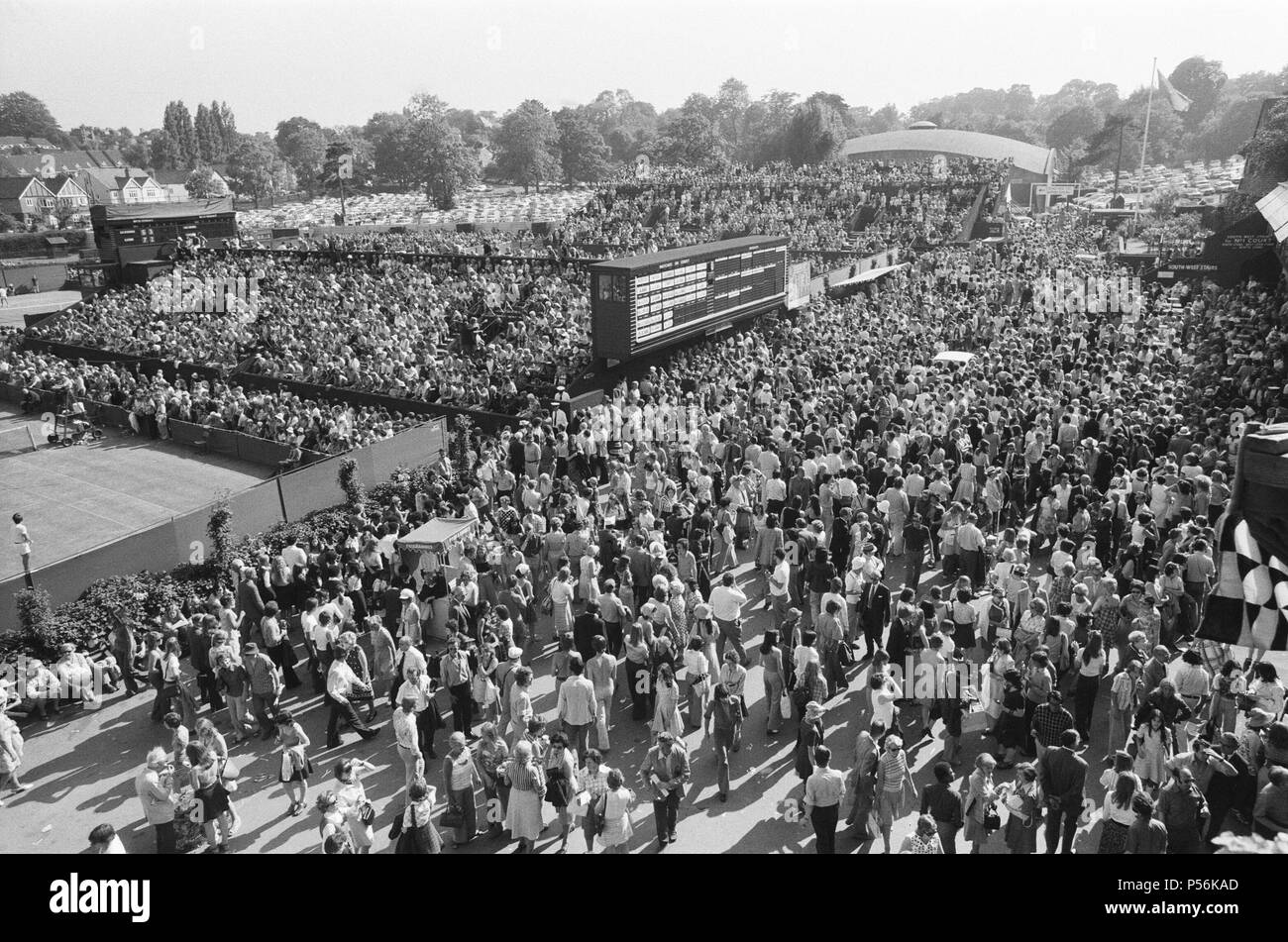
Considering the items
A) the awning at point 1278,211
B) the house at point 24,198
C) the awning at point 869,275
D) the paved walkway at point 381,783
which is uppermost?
the house at point 24,198

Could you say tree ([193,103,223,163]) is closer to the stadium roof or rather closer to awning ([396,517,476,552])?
the stadium roof

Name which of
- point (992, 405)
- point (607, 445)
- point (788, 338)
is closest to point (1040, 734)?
point (992, 405)

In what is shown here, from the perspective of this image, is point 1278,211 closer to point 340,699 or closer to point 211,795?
point 340,699

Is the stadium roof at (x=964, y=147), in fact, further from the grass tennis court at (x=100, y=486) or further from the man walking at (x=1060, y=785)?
the man walking at (x=1060, y=785)

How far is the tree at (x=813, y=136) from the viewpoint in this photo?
317 feet

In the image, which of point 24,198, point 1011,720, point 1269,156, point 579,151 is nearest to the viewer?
point 1011,720

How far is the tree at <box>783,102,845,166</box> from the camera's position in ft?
317

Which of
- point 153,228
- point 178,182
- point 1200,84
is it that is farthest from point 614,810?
point 1200,84

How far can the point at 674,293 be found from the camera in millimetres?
23266

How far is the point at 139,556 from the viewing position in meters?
13.8

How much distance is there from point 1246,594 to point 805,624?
5.65 m

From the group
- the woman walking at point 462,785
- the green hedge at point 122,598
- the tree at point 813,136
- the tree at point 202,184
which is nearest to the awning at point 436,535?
the green hedge at point 122,598

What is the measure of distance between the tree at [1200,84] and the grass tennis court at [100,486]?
150m

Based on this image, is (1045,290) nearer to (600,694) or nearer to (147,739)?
(600,694)
